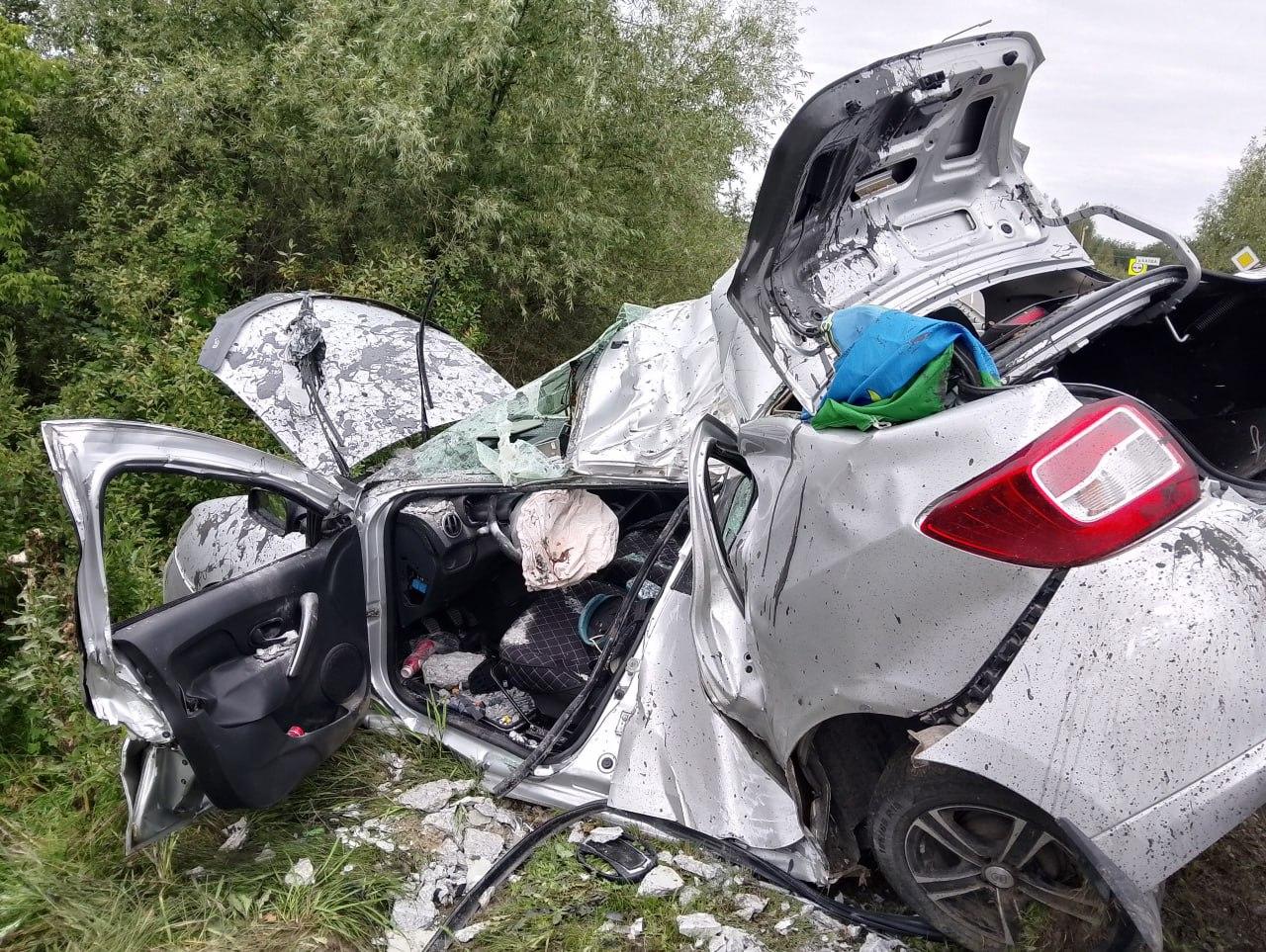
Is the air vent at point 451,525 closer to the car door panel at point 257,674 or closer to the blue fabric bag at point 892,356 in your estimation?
the car door panel at point 257,674

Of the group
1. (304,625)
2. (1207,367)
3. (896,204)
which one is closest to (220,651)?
(304,625)

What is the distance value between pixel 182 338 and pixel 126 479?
120 centimetres

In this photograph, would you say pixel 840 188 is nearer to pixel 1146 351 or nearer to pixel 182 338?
pixel 1146 351

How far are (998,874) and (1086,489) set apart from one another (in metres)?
0.89

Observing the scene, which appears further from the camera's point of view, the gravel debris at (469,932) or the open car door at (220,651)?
the gravel debris at (469,932)

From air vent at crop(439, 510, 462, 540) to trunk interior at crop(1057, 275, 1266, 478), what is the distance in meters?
2.20

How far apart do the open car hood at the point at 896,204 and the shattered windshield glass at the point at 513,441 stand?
34.2 inches

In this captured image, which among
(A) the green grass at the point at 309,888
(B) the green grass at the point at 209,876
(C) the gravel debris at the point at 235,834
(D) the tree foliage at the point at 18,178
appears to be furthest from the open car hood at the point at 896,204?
(D) the tree foliage at the point at 18,178

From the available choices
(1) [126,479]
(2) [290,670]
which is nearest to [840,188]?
(2) [290,670]

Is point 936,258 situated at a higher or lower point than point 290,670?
higher

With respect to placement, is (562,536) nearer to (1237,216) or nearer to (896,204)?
(896,204)

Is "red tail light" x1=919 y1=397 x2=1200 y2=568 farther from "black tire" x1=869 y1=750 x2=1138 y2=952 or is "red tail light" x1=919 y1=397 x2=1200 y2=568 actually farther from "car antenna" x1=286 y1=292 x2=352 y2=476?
"car antenna" x1=286 y1=292 x2=352 y2=476

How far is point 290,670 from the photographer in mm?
2316

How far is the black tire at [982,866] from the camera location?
1572 millimetres
